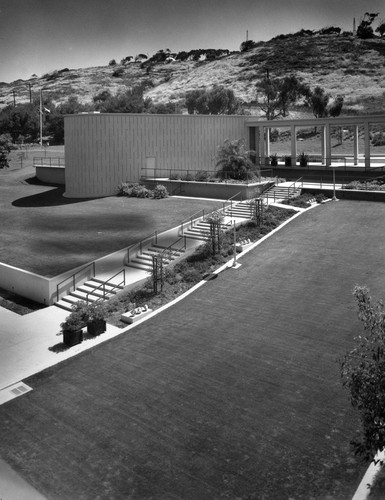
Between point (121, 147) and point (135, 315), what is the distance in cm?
2203

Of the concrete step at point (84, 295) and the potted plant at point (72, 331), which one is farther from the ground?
the concrete step at point (84, 295)

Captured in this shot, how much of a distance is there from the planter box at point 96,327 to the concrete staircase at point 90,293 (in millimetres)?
2739

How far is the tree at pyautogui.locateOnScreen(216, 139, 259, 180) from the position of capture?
35.3 m

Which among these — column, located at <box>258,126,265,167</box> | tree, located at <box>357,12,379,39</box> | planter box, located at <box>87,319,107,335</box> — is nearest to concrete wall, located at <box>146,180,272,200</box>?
column, located at <box>258,126,265,167</box>

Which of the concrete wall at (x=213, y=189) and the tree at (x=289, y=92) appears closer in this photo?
the concrete wall at (x=213, y=189)

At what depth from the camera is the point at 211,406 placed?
11953mm

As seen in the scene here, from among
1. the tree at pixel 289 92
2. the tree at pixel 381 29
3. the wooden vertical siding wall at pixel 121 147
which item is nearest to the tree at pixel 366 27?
the tree at pixel 381 29

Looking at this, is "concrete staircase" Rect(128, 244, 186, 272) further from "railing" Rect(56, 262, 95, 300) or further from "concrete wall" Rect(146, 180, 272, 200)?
"concrete wall" Rect(146, 180, 272, 200)

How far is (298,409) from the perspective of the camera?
37.9 ft

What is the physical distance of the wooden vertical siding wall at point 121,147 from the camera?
37.1 meters

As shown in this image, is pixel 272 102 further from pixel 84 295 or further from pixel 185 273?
pixel 84 295

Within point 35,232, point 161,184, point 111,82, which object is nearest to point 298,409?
point 35,232

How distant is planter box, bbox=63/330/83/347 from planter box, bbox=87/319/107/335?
585mm

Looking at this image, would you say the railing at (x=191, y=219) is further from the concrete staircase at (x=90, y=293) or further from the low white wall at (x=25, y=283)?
the low white wall at (x=25, y=283)
